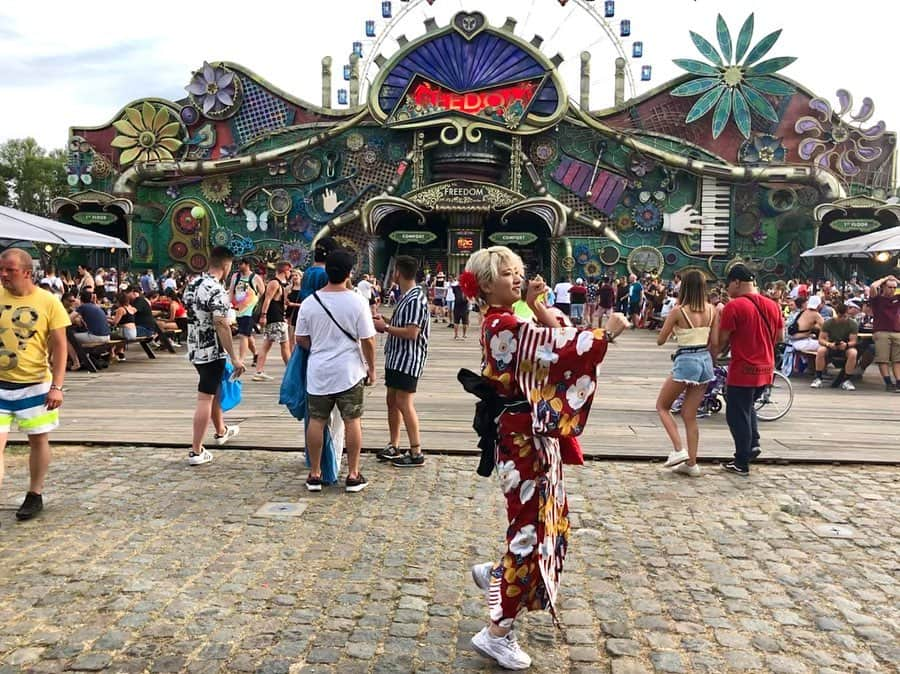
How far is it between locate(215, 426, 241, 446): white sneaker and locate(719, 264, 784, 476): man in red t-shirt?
14.0ft

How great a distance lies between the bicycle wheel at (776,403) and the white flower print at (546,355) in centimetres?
566

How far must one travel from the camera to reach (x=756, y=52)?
1159 inches

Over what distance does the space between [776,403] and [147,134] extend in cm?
3117

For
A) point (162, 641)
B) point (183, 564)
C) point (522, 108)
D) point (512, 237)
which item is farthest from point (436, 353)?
point (522, 108)

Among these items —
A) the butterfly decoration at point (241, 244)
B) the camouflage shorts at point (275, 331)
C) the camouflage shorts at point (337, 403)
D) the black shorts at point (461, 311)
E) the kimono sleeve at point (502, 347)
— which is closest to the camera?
the kimono sleeve at point (502, 347)

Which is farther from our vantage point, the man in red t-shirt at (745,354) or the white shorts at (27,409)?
the man in red t-shirt at (745,354)

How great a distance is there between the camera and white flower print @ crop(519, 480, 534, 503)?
2.80m

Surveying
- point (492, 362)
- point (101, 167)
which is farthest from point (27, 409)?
point (101, 167)

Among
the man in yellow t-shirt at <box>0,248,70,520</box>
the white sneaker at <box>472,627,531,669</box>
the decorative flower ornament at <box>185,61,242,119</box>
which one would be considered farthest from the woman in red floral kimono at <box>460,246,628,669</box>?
the decorative flower ornament at <box>185,61,242,119</box>

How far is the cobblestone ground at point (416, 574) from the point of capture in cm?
285

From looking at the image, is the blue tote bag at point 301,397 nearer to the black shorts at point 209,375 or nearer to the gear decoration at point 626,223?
the black shorts at point 209,375

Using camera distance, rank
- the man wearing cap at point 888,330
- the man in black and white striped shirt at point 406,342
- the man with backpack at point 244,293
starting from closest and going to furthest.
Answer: the man in black and white striped shirt at point 406,342 < the man with backpack at point 244,293 < the man wearing cap at point 888,330

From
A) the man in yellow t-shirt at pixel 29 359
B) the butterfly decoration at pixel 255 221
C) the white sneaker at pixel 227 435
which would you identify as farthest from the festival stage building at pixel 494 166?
the man in yellow t-shirt at pixel 29 359

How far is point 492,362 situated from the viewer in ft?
9.02
